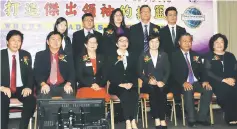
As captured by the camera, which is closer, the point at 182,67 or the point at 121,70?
the point at 121,70

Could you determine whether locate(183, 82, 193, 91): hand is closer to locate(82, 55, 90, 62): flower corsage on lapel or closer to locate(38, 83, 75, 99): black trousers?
locate(82, 55, 90, 62): flower corsage on lapel

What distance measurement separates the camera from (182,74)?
4.26 metres

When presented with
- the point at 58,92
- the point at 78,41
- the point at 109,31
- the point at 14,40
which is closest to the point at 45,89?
the point at 58,92

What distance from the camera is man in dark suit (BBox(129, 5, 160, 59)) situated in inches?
181

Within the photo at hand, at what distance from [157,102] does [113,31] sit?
1.20 metres

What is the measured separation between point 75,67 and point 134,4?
1634 millimetres

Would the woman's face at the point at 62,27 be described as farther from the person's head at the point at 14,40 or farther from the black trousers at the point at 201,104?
the black trousers at the point at 201,104

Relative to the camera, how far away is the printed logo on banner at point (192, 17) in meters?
5.32

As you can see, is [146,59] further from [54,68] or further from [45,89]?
[45,89]

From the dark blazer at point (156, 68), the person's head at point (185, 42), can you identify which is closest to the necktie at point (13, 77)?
the dark blazer at point (156, 68)

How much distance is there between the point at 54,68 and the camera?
155 inches

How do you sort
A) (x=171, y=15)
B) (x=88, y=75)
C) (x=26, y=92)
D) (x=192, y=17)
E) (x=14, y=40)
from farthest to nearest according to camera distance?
(x=192, y=17) → (x=171, y=15) → (x=88, y=75) → (x=14, y=40) → (x=26, y=92)

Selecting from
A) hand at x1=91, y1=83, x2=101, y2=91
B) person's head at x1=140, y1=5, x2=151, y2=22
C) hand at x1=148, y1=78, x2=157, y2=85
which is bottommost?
hand at x1=91, y1=83, x2=101, y2=91

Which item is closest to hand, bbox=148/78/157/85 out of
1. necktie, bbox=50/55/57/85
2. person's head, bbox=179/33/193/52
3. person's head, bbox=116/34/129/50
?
Answer: person's head, bbox=116/34/129/50
